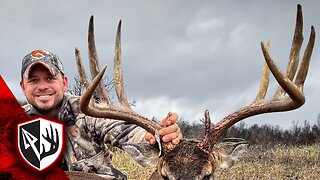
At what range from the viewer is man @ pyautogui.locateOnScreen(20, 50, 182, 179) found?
5.45 meters

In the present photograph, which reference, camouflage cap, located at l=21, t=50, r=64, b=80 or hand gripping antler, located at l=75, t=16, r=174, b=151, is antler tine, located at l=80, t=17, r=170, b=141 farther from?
camouflage cap, located at l=21, t=50, r=64, b=80

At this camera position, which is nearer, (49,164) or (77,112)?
(49,164)

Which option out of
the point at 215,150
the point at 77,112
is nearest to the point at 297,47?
the point at 215,150

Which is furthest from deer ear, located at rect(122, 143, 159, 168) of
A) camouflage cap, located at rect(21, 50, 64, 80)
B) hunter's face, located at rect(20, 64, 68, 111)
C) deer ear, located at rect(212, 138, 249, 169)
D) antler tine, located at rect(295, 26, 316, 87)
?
antler tine, located at rect(295, 26, 316, 87)

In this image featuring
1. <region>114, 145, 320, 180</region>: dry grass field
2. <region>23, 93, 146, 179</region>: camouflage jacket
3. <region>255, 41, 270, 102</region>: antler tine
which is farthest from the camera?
<region>114, 145, 320, 180</region>: dry grass field

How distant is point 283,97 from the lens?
500cm

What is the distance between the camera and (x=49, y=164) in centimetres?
501

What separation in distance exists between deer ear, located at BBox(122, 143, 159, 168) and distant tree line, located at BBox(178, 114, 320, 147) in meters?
13.8

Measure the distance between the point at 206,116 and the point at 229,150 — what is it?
52 centimetres

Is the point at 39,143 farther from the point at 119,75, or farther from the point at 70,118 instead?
the point at 119,75

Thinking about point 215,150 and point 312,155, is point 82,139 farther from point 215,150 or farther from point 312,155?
point 312,155

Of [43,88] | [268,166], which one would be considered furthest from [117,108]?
[268,166]

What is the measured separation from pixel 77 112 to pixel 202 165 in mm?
1481

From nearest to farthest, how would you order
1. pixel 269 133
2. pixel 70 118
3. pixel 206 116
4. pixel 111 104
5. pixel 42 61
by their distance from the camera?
1. pixel 206 116
2. pixel 111 104
3. pixel 42 61
4. pixel 70 118
5. pixel 269 133
